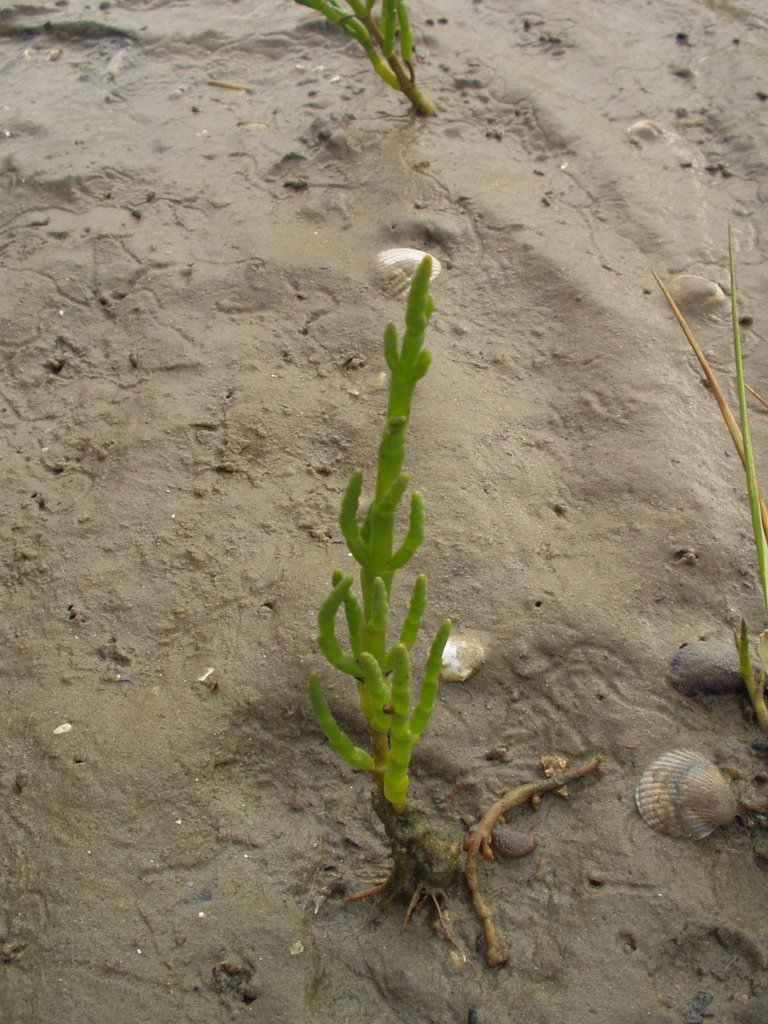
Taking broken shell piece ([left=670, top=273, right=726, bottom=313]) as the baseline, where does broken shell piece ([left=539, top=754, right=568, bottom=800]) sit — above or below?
below

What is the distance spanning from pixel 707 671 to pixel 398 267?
71.0 inches

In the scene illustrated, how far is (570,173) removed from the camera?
363 centimetres

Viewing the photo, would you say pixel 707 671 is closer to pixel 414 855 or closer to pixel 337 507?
pixel 414 855

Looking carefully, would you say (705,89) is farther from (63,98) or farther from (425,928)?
(425,928)

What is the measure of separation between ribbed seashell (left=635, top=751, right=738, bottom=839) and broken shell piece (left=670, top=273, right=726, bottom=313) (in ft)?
5.79

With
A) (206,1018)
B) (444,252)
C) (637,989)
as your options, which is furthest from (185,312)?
(637,989)

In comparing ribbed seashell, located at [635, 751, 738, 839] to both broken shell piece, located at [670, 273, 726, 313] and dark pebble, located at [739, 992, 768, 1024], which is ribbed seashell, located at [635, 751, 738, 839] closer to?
dark pebble, located at [739, 992, 768, 1024]

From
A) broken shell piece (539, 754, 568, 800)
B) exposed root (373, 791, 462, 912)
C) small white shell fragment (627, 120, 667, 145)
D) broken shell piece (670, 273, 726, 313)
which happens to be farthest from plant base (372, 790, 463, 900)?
small white shell fragment (627, 120, 667, 145)

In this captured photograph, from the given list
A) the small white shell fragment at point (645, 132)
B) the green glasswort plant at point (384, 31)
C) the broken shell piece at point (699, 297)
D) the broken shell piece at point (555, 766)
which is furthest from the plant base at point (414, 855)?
the small white shell fragment at point (645, 132)

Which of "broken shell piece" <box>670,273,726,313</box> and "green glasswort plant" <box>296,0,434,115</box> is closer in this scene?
"broken shell piece" <box>670,273,726,313</box>

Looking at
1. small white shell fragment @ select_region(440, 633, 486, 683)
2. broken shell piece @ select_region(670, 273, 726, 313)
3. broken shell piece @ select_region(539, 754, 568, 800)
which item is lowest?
broken shell piece @ select_region(539, 754, 568, 800)

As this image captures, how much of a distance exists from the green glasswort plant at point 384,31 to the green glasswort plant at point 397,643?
2588mm

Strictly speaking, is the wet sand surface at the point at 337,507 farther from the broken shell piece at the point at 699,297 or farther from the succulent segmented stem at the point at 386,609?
the succulent segmented stem at the point at 386,609

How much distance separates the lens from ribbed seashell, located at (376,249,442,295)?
311 centimetres
